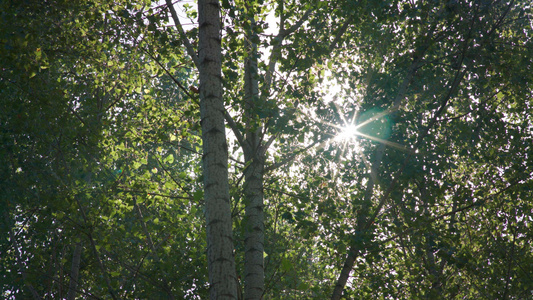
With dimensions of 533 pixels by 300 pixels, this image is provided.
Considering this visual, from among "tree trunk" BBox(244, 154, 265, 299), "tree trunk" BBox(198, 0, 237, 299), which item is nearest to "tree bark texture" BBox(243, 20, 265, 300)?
"tree trunk" BBox(244, 154, 265, 299)

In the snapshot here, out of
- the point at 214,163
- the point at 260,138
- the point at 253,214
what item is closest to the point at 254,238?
the point at 253,214

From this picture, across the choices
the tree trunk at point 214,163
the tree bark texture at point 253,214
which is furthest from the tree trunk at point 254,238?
the tree trunk at point 214,163

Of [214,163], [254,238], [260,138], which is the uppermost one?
[260,138]

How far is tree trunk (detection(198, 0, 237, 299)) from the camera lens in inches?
116

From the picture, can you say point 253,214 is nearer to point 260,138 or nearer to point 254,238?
point 254,238

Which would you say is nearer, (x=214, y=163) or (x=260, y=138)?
(x=214, y=163)

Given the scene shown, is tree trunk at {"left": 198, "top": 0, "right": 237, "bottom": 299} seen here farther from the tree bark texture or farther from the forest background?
the tree bark texture

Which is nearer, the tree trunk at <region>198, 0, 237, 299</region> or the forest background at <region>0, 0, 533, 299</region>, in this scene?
the tree trunk at <region>198, 0, 237, 299</region>

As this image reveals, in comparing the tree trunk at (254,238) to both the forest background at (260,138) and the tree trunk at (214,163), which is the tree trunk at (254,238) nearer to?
the forest background at (260,138)

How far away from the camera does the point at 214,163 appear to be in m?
3.25

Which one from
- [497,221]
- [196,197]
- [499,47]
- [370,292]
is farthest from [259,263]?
[499,47]

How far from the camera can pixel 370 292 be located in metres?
6.71

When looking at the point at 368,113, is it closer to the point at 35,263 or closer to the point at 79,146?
the point at 79,146

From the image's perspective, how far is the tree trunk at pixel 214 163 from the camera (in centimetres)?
295
